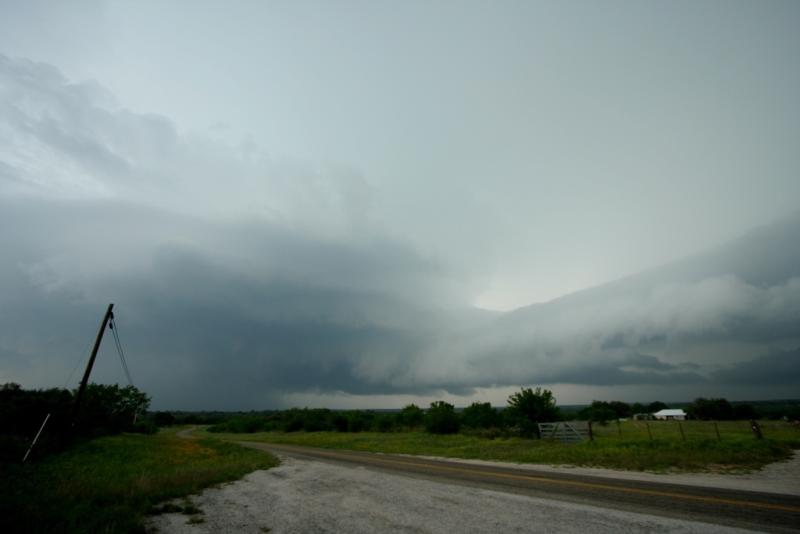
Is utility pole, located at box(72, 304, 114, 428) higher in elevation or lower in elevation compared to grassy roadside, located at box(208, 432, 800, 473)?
higher

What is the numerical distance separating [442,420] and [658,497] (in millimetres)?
39554

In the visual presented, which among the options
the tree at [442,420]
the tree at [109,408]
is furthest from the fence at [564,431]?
the tree at [109,408]

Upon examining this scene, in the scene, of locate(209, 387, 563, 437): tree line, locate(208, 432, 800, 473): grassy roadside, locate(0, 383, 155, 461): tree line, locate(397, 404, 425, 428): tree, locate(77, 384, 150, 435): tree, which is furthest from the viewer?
locate(397, 404, 425, 428): tree

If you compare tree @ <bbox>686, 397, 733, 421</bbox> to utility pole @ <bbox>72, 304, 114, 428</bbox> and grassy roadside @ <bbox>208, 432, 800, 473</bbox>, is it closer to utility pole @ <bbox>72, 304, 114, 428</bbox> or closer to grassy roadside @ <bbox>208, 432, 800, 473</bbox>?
grassy roadside @ <bbox>208, 432, 800, 473</bbox>

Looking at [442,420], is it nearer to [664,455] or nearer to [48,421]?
[664,455]

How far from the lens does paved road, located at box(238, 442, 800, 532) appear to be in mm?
7945

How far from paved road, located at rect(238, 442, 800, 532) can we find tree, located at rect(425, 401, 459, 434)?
109 ft

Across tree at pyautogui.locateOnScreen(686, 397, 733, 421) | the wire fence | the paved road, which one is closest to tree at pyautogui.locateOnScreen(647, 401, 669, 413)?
tree at pyautogui.locateOnScreen(686, 397, 733, 421)

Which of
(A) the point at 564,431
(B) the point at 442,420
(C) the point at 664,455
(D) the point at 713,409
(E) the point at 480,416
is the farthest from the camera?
(D) the point at 713,409

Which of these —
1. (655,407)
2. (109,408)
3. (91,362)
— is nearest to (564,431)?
(91,362)

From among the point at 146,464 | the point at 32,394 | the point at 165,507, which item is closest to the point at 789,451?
the point at 165,507

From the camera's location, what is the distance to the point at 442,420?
4738cm

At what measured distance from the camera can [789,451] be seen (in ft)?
63.7

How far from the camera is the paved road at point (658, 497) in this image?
7945mm
